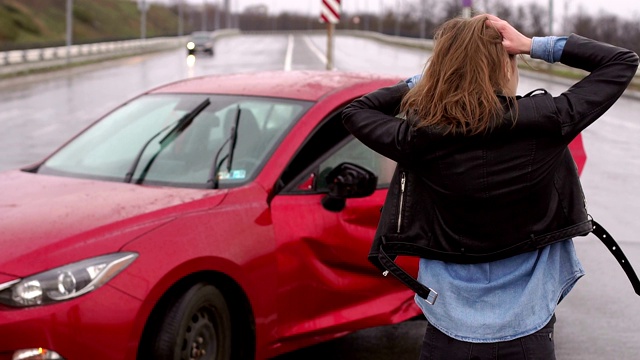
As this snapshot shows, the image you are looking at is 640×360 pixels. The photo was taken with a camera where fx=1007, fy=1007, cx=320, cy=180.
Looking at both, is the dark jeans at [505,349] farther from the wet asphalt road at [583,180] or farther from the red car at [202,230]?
the wet asphalt road at [583,180]

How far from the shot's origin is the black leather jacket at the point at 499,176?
2.55m

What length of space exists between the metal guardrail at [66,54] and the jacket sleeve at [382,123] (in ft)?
113

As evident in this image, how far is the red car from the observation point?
12.4 ft

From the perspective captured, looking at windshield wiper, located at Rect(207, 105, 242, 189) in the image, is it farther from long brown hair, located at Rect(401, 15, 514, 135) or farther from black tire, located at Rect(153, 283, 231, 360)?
long brown hair, located at Rect(401, 15, 514, 135)

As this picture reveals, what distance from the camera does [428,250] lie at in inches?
105

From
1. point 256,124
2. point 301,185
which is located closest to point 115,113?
point 256,124

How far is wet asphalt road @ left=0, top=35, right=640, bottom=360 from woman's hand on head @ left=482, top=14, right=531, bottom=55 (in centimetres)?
300

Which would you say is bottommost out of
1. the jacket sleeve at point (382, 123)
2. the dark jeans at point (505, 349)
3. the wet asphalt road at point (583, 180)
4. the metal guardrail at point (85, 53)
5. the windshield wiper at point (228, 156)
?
Answer: the metal guardrail at point (85, 53)

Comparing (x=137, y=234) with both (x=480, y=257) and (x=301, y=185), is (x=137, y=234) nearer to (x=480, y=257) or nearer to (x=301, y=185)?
(x=301, y=185)

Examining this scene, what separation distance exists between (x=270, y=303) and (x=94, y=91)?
89.6 feet

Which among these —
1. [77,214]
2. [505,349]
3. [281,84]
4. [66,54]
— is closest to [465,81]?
[505,349]

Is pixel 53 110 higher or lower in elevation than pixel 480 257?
lower

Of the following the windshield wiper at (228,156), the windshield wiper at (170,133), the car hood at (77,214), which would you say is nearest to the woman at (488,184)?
the car hood at (77,214)

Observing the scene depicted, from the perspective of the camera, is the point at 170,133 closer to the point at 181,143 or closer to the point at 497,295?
the point at 181,143
